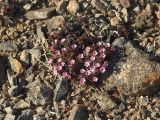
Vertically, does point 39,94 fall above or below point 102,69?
below

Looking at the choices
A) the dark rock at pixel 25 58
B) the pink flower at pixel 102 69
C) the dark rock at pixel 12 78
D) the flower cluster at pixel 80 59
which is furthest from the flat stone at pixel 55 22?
the pink flower at pixel 102 69

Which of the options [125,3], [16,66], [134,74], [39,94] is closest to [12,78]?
[16,66]

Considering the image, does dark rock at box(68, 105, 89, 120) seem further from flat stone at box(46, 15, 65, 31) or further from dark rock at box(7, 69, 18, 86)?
flat stone at box(46, 15, 65, 31)

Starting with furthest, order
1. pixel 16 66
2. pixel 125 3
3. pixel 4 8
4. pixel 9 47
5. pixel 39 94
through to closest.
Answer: pixel 4 8 → pixel 125 3 → pixel 9 47 → pixel 16 66 → pixel 39 94

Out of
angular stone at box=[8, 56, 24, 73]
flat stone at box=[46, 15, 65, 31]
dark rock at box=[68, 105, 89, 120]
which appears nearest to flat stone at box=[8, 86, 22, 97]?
angular stone at box=[8, 56, 24, 73]

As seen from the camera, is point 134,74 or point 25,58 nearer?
point 134,74

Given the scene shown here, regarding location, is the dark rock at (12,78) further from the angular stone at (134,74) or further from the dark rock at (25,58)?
the angular stone at (134,74)

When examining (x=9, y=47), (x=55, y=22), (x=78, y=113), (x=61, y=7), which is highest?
(x=61, y=7)

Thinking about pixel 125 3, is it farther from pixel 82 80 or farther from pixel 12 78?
pixel 12 78
